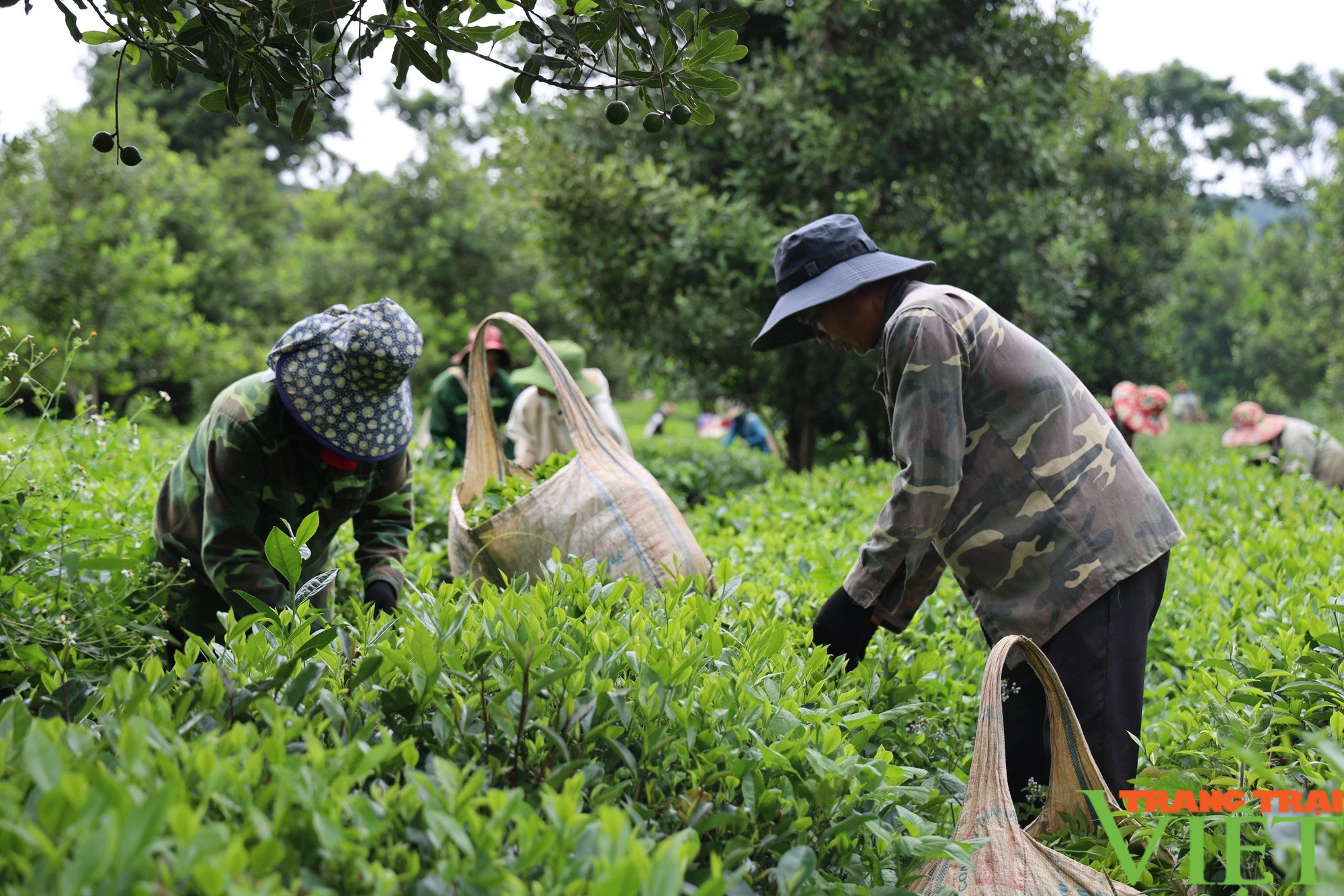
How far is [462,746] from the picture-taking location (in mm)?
1566

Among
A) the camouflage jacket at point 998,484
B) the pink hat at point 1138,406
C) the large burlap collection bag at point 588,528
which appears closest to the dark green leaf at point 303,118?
the large burlap collection bag at point 588,528

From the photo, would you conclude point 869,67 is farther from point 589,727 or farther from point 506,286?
point 506,286

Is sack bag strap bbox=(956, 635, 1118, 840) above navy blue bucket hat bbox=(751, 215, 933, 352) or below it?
below

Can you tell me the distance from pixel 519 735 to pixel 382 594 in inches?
66.1

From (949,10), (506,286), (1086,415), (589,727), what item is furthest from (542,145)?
(506,286)

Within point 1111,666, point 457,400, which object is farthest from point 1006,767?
point 457,400

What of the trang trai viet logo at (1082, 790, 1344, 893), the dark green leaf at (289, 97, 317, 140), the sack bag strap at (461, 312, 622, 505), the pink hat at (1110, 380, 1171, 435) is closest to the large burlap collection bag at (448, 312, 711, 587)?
the sack bag strap at (461, 312, 622, 505)

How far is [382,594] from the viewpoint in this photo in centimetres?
309

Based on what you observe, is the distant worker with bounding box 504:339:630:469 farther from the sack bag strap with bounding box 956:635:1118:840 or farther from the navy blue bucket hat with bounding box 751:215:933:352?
the sack bag strap with bounding box 956:635:1118:840

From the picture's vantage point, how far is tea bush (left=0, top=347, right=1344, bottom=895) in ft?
3.82

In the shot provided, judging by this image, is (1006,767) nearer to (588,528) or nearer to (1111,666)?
(1111,666)

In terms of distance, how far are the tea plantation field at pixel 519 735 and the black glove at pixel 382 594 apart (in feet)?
1.68

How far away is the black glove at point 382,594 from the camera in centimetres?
308

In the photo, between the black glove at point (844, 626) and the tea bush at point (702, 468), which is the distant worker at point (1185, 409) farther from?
the black glove at point (844, 626)
